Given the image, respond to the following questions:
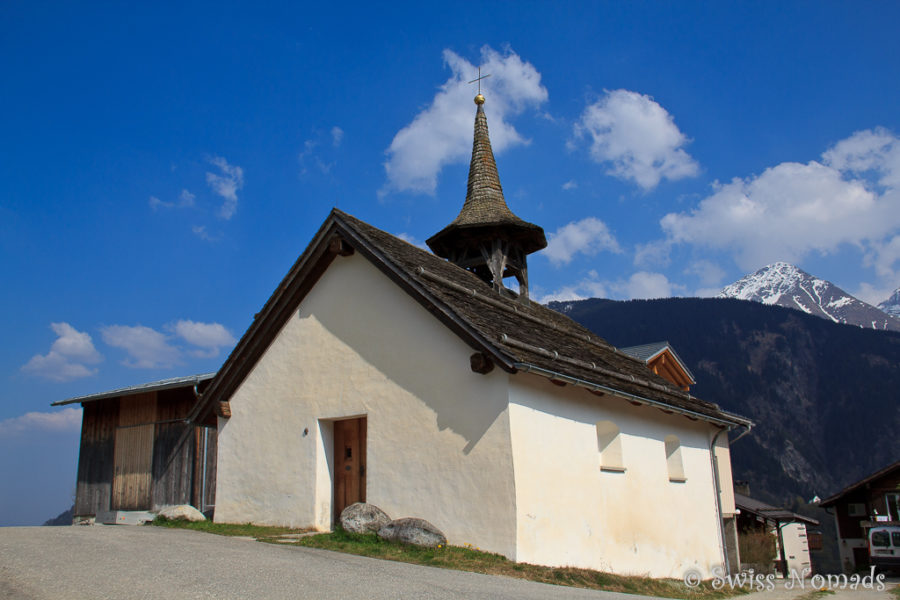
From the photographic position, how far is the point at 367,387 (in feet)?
40.1

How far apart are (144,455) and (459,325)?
11864 millimetres

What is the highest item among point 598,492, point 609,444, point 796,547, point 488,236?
point 488,236

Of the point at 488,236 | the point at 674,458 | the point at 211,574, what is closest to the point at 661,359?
the point at 488,236

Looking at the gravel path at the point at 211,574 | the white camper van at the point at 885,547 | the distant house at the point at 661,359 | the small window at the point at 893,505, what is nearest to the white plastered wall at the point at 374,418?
the gravel path at the point at 211,574

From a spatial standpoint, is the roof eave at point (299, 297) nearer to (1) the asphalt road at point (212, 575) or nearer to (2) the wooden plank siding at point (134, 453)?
(1) the asphalt road at point (212, 575)

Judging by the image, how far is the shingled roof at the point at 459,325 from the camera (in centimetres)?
1091

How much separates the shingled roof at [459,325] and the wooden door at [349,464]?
8.86 feet

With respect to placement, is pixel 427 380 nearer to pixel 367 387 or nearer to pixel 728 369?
pixel 367 387

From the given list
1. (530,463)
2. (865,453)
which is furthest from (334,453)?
(865,453)

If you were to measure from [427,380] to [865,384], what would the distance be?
5055 inches

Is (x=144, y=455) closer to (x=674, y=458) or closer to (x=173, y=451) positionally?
(x=173, y=451)

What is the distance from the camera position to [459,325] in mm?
10867

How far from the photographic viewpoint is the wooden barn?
17641mm

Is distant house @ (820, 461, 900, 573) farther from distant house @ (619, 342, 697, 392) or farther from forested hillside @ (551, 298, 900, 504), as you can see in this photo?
forested hillside @ (551, 298, 900, 504)
